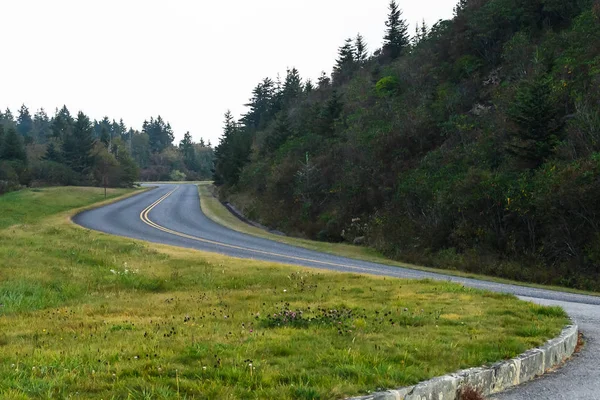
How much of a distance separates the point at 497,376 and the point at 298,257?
14.3 metres

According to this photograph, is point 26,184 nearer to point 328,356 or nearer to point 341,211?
point 341,211

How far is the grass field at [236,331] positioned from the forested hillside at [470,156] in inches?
282

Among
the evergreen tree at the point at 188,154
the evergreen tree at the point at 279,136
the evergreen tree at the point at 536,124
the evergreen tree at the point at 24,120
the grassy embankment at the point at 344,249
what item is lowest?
the grassy embankment at the point at 344,249

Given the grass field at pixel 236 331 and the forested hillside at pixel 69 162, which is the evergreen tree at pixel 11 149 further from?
the grass field at pixel 236 331

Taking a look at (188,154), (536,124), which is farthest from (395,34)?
(188,154)

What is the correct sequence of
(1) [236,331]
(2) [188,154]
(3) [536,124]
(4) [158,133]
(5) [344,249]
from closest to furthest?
(1) [236,331] < (3) [536,124] < (5) [344,249] < (2) [188,154] < (4) [158,133]

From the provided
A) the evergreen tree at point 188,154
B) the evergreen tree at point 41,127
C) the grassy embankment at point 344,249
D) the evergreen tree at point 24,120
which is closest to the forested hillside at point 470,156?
the grassy embankment at point 344,249

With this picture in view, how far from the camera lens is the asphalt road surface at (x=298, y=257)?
613cm

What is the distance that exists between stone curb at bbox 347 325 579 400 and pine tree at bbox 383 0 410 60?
5101 cm

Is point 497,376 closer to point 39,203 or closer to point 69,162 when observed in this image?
point 39,203

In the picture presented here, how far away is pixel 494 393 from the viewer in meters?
5.80

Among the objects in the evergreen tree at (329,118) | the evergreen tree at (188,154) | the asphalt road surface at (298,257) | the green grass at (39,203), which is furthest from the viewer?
the evergreen tree at (188,154)

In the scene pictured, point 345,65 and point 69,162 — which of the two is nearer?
point 345,65

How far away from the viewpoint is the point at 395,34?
56.0 m
